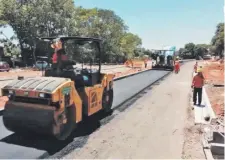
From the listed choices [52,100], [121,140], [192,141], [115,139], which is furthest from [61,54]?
[192,141]

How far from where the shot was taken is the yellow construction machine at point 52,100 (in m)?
6.80

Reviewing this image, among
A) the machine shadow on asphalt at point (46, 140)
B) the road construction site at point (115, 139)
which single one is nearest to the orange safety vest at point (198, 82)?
the road construction site at point (115, 139)

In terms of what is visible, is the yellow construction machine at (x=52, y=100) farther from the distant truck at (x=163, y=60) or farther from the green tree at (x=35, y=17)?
the green tree at (x=35, y=17)

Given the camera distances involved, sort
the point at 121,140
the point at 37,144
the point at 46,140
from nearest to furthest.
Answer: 1. the point at 37,144
2. the point at 46,140
3. the point at 121,140

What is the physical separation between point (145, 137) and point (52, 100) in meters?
2.72

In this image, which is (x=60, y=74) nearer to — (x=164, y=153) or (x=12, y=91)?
(x=12, y=91)

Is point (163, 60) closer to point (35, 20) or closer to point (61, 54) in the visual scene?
point (35, 20)

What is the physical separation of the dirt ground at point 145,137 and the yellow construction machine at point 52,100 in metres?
0.74

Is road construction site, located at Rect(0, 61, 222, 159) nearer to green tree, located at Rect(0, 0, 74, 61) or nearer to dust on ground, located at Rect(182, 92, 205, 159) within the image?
dust on ground, located at Rect(182, 92, 205, 159)

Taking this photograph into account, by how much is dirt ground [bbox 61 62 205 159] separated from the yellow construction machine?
2.42ft

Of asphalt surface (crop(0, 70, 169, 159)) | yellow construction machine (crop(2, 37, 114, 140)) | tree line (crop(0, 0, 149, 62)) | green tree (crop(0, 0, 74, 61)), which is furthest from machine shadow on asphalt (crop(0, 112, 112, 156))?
green tree (crop(0, 0, 74, 61))

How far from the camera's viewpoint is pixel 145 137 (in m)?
8.00

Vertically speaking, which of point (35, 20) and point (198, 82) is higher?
point (35, 20)

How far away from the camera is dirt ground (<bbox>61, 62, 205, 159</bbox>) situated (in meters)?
6.80
